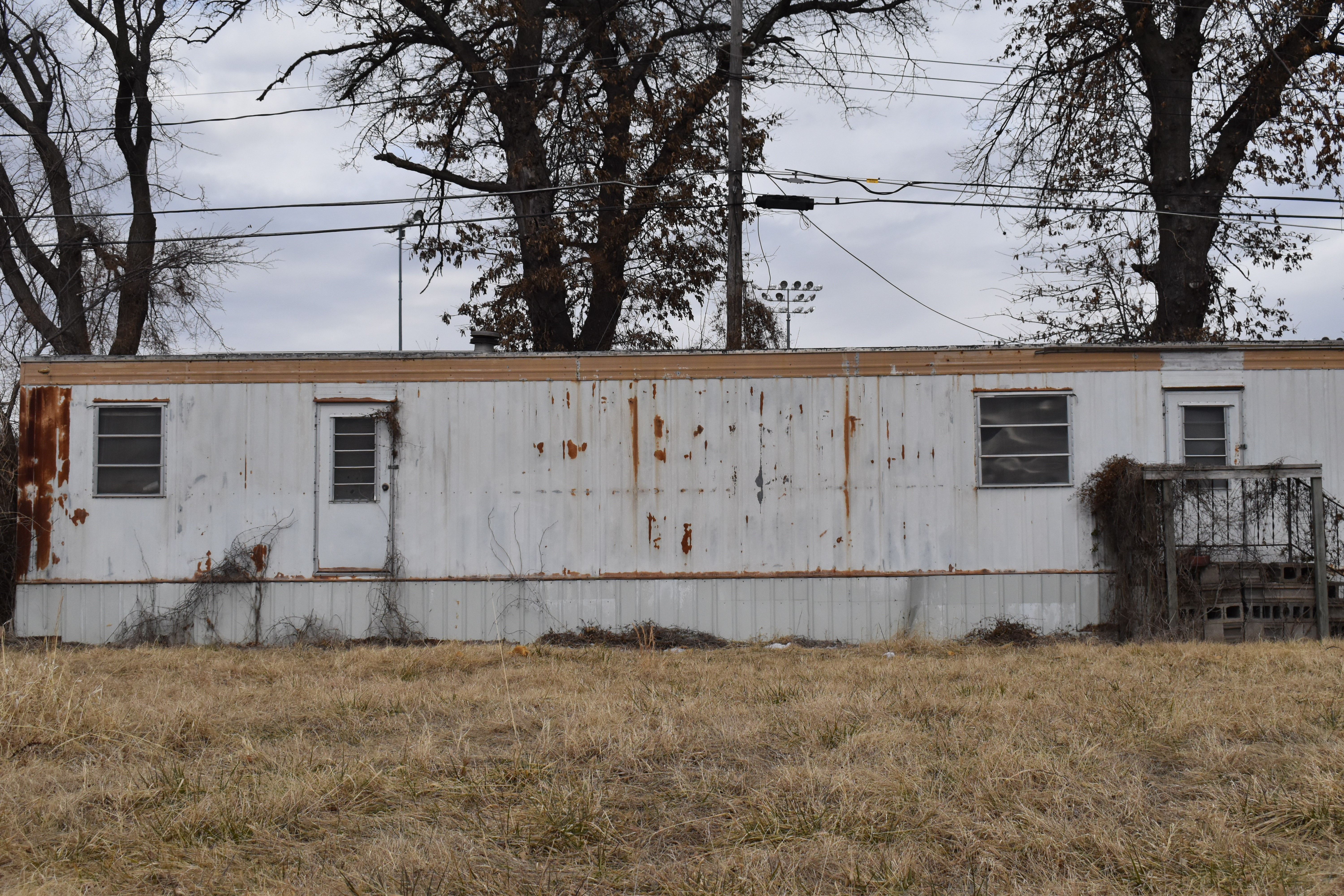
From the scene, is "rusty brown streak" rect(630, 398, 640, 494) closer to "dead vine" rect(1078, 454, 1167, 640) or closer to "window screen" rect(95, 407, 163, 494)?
"dead vine" rect(1078, 454, 1167, 640)

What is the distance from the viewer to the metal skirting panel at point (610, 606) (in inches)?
426

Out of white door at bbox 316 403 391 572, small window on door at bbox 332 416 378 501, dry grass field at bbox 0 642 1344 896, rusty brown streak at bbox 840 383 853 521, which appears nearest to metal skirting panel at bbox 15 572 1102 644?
white door at bbox 316 403 391 572

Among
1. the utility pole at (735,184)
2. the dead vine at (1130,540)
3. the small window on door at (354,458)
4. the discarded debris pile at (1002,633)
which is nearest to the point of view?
the dead vine at (1130,540)

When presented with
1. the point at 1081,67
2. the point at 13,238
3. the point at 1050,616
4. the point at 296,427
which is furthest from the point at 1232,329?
the point at 13,238

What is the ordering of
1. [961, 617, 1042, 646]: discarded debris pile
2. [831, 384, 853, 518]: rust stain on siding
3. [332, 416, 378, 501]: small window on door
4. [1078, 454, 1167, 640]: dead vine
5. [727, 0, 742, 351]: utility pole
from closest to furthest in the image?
[1078, 454, 1167, 640]: dead vine < [961, 617, 1042, 646]: discarded debris pile < [831, 384, 853, 518]: rust stain on siding < [332, 416, 378, 501]: small window on door < [727, 0, 742, 351]: utility pole

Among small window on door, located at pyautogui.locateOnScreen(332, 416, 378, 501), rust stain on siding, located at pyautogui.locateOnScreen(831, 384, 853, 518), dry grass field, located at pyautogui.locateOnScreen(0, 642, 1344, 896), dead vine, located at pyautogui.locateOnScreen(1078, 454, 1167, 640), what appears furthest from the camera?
small window on door, located at pyautogui.locateOnScreen(332, 416, 378, 501)

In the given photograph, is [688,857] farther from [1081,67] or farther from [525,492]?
[1081,67]

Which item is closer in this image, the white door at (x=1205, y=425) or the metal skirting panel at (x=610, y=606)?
the metal skirting panel at (x=610, y=606)

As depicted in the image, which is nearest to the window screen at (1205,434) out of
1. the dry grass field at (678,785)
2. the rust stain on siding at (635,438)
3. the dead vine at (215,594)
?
the dry grass field at (678,785)

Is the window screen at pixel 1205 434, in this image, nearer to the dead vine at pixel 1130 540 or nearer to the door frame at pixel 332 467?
the dead vine at pixel 1130 540

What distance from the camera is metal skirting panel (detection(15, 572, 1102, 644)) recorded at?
1082 centimetres

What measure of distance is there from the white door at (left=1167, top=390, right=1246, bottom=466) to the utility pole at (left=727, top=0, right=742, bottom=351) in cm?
480

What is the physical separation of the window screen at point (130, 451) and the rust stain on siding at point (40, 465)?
1.06ft

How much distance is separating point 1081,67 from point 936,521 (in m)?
11.5
